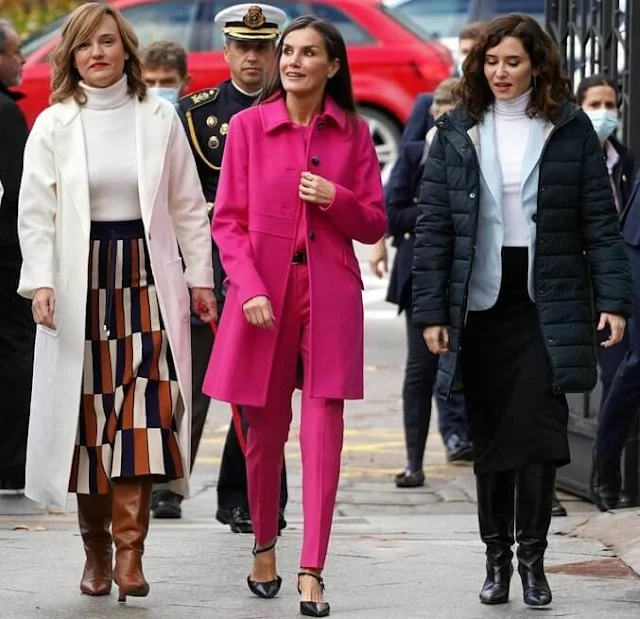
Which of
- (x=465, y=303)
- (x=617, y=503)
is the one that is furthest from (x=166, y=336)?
(x=617, y=503)

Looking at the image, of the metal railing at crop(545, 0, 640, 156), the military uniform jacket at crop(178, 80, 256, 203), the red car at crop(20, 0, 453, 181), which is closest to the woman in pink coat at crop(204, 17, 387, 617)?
the military uniform jacket at crop(178, 80, 256, 203)

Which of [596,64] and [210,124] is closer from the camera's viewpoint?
[210,124]

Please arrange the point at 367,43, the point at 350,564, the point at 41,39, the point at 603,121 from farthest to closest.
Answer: the point at 367,43 < the point at 41,39 < the point at 603,121 < the point at 350,564

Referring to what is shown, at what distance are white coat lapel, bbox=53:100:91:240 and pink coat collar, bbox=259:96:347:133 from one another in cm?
59

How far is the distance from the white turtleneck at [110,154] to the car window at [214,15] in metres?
12.3

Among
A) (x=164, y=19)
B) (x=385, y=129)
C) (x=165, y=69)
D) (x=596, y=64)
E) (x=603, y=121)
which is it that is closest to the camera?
(x=603, y=121)

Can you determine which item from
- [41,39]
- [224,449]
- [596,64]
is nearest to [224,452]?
[224,449]

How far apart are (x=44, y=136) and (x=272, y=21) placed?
1.79m

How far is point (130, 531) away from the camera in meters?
6.49

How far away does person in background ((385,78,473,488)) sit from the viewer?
9.99 meters

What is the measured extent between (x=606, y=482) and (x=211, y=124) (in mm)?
2376

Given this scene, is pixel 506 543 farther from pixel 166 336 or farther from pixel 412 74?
pixel 412 74

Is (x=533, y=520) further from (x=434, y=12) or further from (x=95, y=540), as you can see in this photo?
(x=434, y=12)

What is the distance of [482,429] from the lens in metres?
6.67
